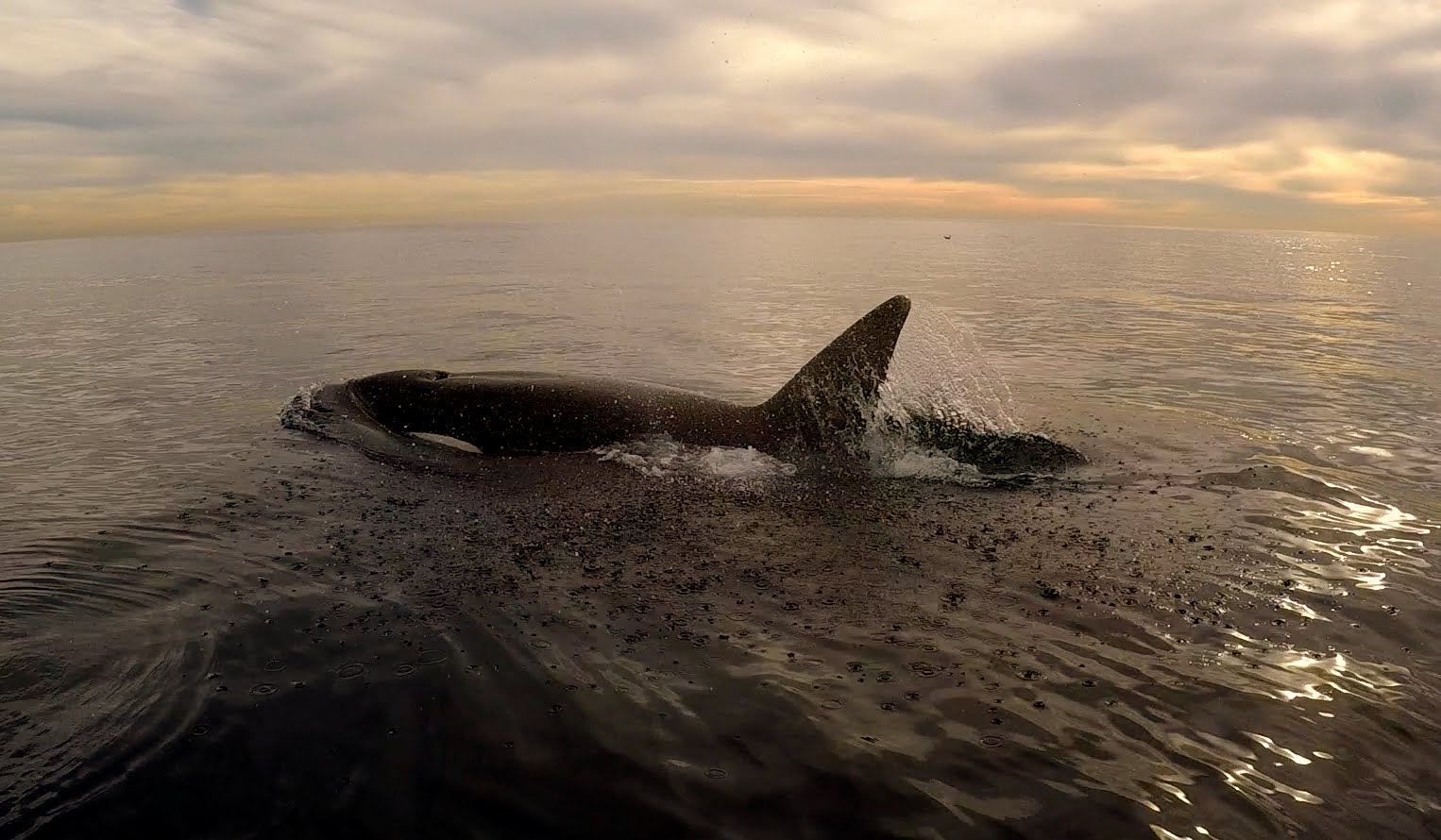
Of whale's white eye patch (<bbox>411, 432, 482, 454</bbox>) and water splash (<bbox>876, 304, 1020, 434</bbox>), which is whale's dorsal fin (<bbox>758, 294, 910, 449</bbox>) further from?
whale's white eye patch (<bbox>411, 432, 482, 454</bbox>)

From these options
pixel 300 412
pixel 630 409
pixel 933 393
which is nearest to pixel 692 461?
pixel 630 409

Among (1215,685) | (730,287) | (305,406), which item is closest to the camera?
(1215,685)

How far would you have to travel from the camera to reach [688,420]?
41.5ft

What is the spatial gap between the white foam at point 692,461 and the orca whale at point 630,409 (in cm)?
20

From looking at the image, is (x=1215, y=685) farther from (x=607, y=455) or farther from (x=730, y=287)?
(x=730, y=287)

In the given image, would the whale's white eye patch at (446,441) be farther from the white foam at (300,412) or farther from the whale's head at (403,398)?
the white foam at (300,412)

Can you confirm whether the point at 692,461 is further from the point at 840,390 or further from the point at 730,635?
the point at 730,635

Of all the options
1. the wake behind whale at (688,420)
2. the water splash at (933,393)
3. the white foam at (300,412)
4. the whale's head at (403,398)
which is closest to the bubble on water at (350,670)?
the wake behind whale at (688,420)

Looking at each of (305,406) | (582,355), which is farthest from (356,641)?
(582,355)

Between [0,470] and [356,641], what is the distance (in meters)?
10.1

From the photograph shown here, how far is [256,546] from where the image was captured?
9.13 m

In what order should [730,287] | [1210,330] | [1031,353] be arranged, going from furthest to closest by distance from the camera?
[730,287] → [1210,330] → [1031,353]

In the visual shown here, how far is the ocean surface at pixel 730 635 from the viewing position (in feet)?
16.4

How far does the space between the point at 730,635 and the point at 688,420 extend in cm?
593
